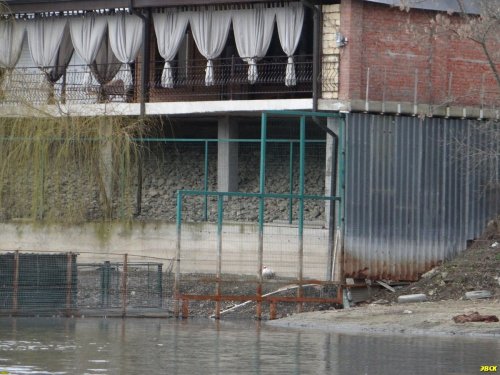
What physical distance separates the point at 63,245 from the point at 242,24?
8.28m

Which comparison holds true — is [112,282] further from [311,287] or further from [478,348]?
[478,348]

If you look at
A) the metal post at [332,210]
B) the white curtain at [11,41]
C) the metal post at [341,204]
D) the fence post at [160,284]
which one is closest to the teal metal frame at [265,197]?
the metal post at [341,204]

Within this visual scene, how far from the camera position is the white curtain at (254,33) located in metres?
36.0

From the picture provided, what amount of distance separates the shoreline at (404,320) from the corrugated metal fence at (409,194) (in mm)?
2478

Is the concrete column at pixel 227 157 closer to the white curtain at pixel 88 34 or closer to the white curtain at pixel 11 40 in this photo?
the white curtain at pixel 88 34

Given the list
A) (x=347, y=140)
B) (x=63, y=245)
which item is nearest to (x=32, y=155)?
(x=63, y=245)

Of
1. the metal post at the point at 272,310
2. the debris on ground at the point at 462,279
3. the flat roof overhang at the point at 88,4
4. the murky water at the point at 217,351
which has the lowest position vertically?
the murky water at the point at 217,351

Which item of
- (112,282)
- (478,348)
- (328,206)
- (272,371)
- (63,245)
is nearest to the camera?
(272,371)

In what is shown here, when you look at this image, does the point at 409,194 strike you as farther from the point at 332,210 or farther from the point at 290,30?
the point at 290,30

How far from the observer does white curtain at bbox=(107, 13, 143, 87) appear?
38.3 metres

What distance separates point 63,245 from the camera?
119 ft

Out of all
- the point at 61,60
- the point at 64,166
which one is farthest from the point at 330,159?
the point at 61,60

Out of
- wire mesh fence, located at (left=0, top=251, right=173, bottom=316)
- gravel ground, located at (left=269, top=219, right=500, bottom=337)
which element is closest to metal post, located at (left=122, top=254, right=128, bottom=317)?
wire mesh fence, located at (left=0, top=251, right=173, bottom=316)

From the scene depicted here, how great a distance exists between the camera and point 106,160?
122ft
